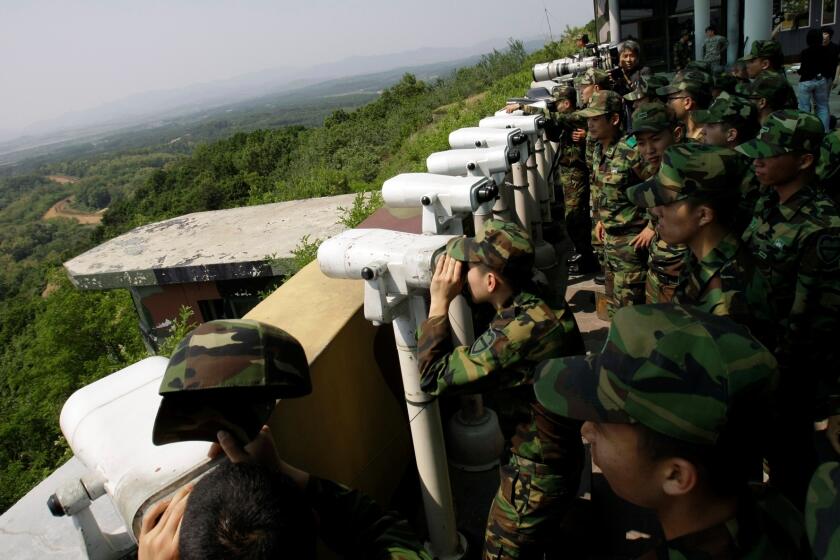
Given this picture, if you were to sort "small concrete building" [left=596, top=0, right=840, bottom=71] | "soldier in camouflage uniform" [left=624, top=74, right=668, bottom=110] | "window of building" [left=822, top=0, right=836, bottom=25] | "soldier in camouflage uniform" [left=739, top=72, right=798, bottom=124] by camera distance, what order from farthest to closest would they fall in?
"window of building" [left=822, top=0, right=836, bottom=25]
"small concrete building" [left=596, top=0, right=840, bottom=71]
"soldier in camouflage uniform" [left=624, top=74, right=668, bottom=110]
"soldier in camouflage uniform" [left=739, top=72, right=798, bottom=124]

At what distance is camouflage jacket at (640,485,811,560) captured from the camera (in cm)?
114

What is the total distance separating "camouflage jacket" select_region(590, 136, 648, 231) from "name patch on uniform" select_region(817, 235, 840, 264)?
162 centimetres

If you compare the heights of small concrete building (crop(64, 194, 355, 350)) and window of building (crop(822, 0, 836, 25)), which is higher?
window of building (crop(822, 0, 836, 25))

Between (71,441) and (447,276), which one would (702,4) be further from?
(71,441)

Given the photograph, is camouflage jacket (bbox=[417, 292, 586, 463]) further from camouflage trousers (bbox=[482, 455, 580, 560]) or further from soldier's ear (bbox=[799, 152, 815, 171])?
soldier's ear (bbox=[799, 152, 815, 171])

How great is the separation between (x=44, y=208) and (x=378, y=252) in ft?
385

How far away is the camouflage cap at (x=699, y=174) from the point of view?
243cm

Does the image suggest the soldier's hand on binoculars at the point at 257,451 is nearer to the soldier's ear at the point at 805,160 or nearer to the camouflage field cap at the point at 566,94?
the soldier's ear at the point at 805,160

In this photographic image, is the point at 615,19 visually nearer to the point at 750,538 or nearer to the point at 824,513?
the point at 750,538

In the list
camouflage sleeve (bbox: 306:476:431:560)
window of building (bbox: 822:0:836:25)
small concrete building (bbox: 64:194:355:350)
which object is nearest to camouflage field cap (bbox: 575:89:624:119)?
small concrete building (bbox: 64:194:355:350)

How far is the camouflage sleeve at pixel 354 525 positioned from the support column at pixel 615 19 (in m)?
14.7

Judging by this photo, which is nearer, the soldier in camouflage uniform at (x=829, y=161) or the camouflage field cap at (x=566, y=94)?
the soldier in camouflage uniform at (x=829, y=161)

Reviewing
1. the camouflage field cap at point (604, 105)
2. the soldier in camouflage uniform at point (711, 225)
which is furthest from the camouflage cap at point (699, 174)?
the camouflage field cap at point (604, 105)

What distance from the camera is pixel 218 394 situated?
1390mm
